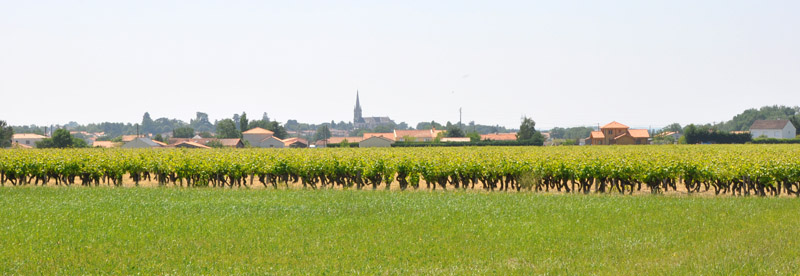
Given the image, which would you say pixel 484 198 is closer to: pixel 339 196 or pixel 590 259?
pixel 339 196

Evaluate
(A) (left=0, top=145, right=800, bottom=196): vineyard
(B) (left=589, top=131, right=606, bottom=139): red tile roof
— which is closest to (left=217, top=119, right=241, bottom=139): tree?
(B) (left=589, top=131, right=606, bottom=139): red tile roof

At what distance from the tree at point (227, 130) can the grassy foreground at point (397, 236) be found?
131641mm

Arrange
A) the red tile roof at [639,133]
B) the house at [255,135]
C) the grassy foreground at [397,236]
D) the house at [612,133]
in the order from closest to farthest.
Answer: the grassy foreground at [397,236]
the house at [612,133]
the red tile roof at [639,133]
the house at [255,135]

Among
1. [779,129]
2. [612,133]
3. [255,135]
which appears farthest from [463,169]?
[779,129]

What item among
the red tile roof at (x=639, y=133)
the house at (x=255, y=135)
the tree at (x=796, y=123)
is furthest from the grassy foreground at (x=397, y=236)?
the tree at (x=796, y=123)

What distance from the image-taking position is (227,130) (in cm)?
15125

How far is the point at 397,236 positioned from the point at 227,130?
470 ft

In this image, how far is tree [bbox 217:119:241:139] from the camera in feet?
494

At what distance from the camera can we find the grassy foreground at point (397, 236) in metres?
11.3

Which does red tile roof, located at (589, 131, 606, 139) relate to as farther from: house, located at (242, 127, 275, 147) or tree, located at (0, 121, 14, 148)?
tree, located at (0, 121, 14, 148)

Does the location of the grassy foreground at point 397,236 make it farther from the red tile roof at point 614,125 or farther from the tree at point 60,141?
the red tile roof at point 614,125

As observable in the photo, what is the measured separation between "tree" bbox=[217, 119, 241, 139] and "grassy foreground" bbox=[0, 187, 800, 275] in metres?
132

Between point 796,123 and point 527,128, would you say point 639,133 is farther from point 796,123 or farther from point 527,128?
point 796,123

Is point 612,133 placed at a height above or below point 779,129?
below
